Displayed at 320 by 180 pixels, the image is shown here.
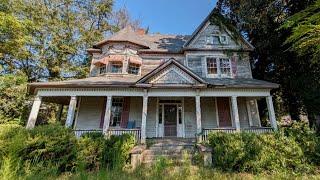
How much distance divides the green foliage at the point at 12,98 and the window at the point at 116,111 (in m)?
9.09

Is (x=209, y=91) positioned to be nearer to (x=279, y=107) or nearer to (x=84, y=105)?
(x=84, y=105)

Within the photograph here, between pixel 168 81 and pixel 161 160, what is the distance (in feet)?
25.1

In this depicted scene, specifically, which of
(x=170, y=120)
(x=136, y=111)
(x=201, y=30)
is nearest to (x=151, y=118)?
(x=136, y=111)

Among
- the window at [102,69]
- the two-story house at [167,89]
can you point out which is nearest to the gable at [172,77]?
the two-story house at [167,89]

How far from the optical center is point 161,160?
4621 mm

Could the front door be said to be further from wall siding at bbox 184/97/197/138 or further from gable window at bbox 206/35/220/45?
gable window at bbox 206/35/220/45

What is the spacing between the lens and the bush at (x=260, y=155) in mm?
7500

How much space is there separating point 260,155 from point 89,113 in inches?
406

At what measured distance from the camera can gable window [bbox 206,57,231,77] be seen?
14406 millimetres

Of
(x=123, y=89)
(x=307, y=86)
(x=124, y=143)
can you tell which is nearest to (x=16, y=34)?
(x=123, y=89)

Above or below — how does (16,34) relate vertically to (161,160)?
above

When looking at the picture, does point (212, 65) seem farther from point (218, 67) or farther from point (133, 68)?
point (133, 68)

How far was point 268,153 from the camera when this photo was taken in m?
7.69

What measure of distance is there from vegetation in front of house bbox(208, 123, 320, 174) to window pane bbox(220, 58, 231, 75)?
22.5 ft
